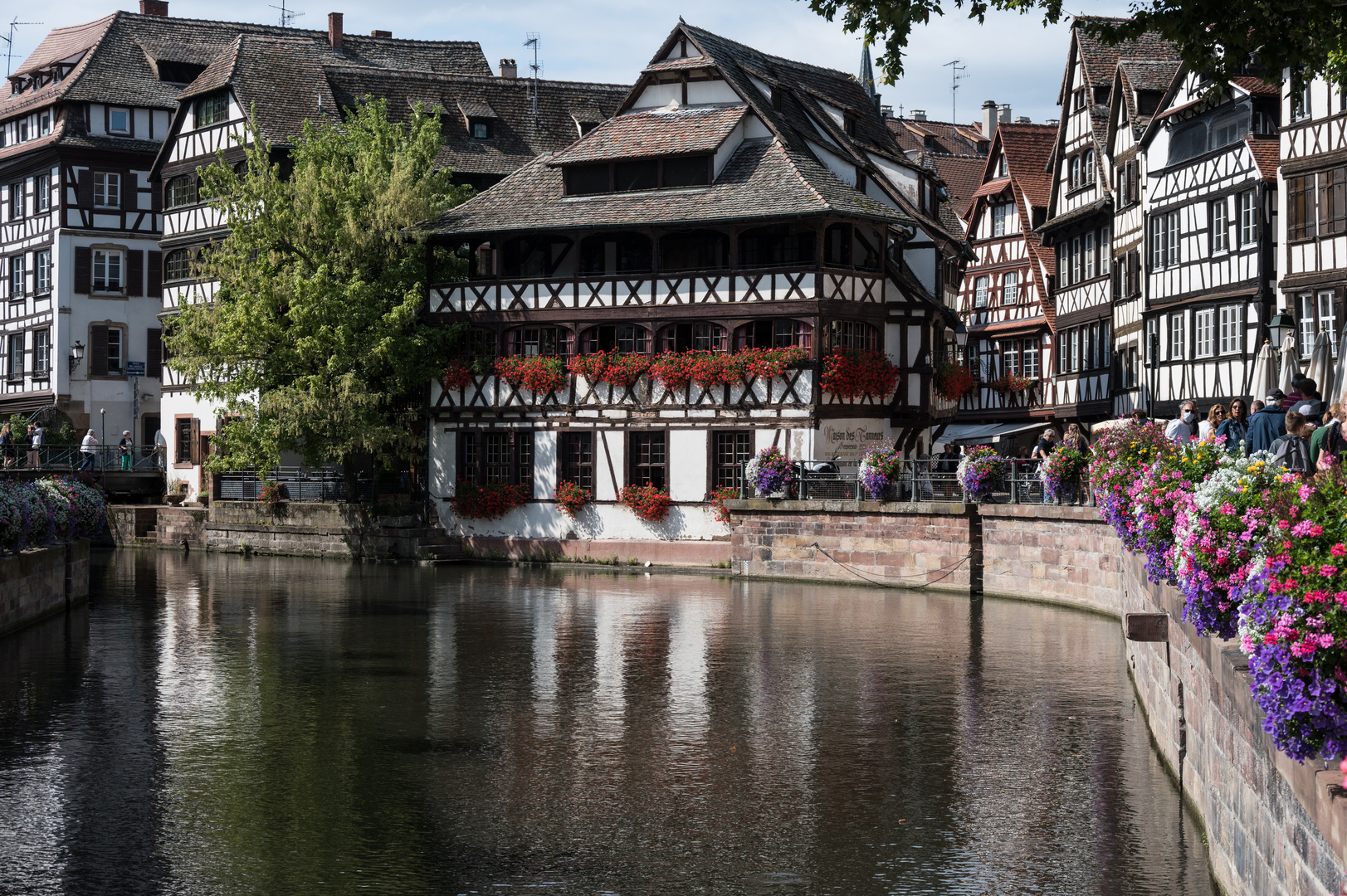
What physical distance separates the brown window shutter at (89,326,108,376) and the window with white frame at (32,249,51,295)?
2234 millimetres

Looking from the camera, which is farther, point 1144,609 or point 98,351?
point 98,351

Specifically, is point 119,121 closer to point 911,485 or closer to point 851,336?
point 851,336

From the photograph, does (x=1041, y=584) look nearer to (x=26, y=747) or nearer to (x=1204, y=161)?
(x=1204, y=161)

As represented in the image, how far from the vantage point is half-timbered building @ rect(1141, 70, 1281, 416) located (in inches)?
1447

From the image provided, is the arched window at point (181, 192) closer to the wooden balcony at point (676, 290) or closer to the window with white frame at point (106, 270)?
the window with white frame at point (106, 270)

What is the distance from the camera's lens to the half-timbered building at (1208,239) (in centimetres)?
3675

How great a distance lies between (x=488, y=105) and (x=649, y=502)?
1936 cm

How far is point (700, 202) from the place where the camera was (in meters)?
39.5

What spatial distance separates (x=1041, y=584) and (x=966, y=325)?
1103 inches

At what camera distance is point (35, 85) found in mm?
61594

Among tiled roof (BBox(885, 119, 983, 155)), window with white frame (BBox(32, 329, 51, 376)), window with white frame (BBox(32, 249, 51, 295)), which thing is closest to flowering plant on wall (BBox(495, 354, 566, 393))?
window with white frame (BBox(32, 329, 51, 376))

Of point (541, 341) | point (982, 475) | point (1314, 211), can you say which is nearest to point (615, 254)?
point (541, 341)

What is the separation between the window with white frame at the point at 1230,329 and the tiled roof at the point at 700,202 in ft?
26.4

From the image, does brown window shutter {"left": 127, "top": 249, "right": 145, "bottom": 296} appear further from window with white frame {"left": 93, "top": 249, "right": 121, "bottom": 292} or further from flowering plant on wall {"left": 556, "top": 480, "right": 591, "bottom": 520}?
flowering plant on wall {"left": 556, "top": 480, "right": 591, "bottom": 520}
